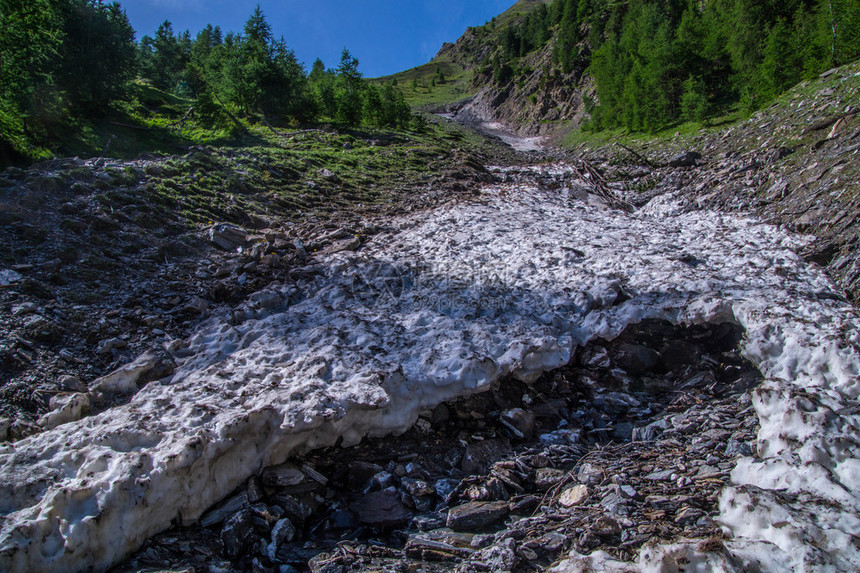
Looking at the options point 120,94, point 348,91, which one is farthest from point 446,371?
point 348,91

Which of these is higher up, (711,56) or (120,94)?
(120,94)

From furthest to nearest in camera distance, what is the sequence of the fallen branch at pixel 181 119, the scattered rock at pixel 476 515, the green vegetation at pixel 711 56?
the fallen branch at pixel 181 119, the green vegetation at pixel 711 56, the scattered rock at pixel 476 515

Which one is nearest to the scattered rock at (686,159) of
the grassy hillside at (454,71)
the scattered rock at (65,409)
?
the scattered rock at (65,409)

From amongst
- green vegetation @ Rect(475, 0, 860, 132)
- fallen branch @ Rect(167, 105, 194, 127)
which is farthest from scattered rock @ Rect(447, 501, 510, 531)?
fallen branch @ Rect(167, 105, 194, 127)

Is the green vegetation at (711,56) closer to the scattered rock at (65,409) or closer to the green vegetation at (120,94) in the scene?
the green vegetation at (120,94)

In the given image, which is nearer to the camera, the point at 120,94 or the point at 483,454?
the point at 483,454

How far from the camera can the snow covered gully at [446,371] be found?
3432 millimetres

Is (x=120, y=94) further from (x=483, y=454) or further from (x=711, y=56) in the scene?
(x=711, y=56)

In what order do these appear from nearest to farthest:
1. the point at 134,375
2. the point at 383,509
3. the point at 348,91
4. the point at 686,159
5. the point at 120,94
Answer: the point at 383,509 < the point at 134,375 < the point at 686,159 < the point at 120,94 < the point at 348,91

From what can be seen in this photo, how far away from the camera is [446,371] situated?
581 centimetres

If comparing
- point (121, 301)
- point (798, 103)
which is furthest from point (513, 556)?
point (798, 103)

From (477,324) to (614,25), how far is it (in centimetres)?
5139

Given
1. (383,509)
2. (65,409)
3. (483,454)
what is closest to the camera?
(383,509)

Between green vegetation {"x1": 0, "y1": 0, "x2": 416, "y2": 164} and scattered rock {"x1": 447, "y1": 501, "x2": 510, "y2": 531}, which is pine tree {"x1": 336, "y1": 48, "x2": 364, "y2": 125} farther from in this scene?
scattered rock {"x1": 447, "y1": 501, "x2": 510, "y2": 531}
